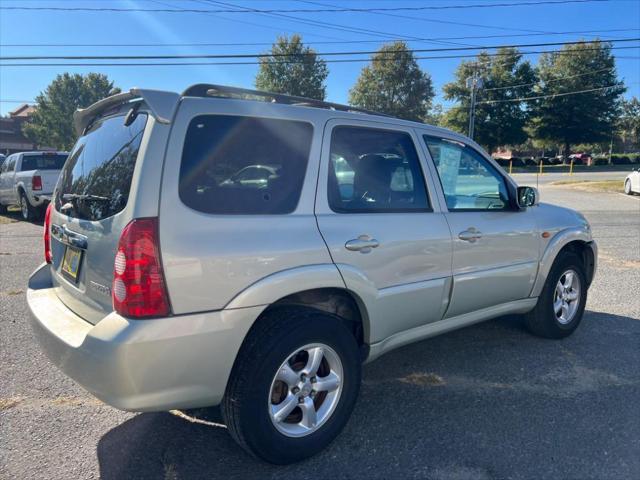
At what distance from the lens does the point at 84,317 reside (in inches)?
98.7

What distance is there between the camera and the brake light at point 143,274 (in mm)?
2086

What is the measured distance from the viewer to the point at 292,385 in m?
2.54

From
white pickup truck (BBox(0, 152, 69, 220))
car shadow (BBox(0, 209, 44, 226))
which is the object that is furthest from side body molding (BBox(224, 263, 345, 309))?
car shadow (BBox(0, 209, 44, 226))

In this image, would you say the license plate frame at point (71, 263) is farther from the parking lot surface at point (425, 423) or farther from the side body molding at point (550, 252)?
the side body molding at point (550, 252)

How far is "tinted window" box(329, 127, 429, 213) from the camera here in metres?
2.80

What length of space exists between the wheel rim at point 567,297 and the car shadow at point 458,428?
1.31ft

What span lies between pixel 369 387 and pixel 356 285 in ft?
3.55

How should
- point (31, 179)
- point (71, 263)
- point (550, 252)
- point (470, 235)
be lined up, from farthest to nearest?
point (31, 179) → point (550, 252) → point (470, 235) → point (71, 263)

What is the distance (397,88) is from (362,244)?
5906 centimetres

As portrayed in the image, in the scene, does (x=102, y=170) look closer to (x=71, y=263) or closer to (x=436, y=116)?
(x=71, y=263)

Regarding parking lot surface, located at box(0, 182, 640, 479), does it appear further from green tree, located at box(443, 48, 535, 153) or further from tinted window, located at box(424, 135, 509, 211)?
green tree, located at box(443, 48, 535, 153)

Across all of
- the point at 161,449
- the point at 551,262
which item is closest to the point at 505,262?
the point at 551,262

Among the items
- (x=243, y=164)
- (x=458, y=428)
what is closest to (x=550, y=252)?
(x=458, y=428)

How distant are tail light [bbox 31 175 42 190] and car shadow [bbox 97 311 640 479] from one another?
1017 centimetres
